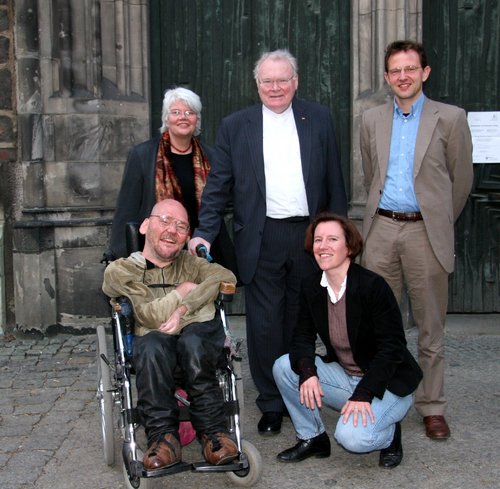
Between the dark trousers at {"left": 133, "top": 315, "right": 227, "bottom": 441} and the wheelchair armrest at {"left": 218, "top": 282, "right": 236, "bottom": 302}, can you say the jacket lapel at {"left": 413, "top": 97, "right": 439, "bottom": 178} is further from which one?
the dark trousers at {"left": 133, "top": 315, "right": 227, "bottom": 441}

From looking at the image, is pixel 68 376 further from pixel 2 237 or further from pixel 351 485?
pixel 351 485

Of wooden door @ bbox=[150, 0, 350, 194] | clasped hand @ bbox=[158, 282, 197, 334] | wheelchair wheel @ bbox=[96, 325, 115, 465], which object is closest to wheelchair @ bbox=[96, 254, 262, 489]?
wheelchair wheel @ bbox=[96, 325, 115, 465]

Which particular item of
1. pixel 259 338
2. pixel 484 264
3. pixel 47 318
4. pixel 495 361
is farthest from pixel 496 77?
pixel 47 318

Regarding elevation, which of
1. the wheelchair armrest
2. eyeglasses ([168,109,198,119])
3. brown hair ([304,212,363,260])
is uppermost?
eyeglasses ([168,109,198,119])

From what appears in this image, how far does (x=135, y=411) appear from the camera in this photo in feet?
13.0

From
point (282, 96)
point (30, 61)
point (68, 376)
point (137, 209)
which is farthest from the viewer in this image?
point (30, 61)

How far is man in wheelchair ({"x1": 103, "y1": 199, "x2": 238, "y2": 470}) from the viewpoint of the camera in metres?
3.93

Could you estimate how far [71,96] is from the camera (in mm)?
7062

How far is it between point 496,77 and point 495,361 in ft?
8.28

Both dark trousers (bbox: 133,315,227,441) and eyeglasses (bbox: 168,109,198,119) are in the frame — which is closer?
dark trousers (bbox: 133,315,227,441)

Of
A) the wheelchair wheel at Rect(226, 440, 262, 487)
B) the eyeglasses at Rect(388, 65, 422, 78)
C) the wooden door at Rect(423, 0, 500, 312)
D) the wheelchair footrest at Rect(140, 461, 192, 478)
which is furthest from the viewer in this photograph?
the wooden door at Rect(423, 0, 500, 312)

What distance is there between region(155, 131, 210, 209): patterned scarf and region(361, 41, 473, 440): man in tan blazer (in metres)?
0.96

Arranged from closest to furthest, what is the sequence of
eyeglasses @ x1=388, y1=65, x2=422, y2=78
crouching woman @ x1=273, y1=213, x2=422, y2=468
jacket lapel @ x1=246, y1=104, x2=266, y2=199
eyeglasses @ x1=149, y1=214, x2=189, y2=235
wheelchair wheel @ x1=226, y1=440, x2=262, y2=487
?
wheelchair wheel @ x1=226, y1=440, x2=262, y2=487, crouching woman @ x1=273, y1=213, x2=422, y2=468, eyeglasses @ x1=149, y1=214, x2=189, y2=235, eyeglasses @ x1=388, y1=65, x2=422, y2=78, jacket lapel @ x1=246, y1=104, x2=266, y2=199

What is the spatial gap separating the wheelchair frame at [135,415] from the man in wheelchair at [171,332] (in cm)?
4
